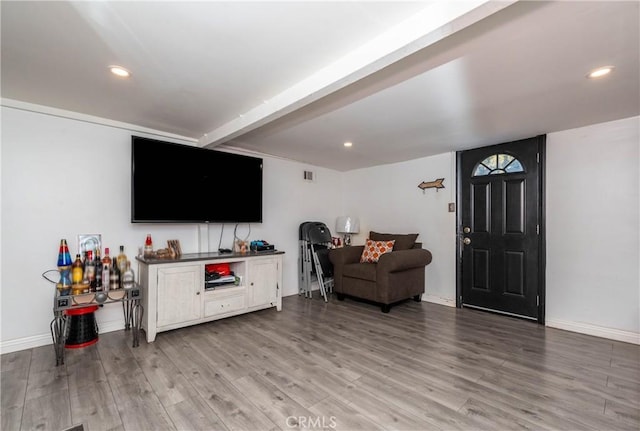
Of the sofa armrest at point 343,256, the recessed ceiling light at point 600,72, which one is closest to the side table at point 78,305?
the sofa armrest at point 343,256

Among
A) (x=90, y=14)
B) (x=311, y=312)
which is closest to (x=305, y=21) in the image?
(x=90, y=14)

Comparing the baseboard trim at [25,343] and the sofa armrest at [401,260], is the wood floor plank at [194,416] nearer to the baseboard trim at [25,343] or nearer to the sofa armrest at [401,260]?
the baseboard trim at [25,343]

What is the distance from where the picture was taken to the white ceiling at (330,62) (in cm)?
141

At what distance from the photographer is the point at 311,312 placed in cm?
364

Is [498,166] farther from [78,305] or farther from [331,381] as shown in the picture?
[78,305]

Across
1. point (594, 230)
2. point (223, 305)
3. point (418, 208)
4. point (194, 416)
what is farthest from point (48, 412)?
point (594, 230)

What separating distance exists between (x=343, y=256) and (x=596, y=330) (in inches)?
110

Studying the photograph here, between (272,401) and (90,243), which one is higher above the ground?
(90,243)

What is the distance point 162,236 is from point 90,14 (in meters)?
2.32

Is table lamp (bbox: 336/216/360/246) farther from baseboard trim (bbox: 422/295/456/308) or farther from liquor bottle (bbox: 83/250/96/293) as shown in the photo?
liquor bottle (bbox: 83/250/96/293)

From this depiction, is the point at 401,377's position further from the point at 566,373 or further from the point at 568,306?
the point at 568,306

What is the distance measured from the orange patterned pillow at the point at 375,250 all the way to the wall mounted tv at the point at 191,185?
1.59 m

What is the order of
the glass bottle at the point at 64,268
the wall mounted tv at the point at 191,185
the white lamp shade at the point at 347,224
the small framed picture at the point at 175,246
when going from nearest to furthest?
the glass bottle at the point at 64,268 → the wall mounted tv at the point at 191,185 → the small framed picture at the point at 175,246 → the white lamp shade at the point at 347,224

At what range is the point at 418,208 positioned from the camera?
14.5ft
